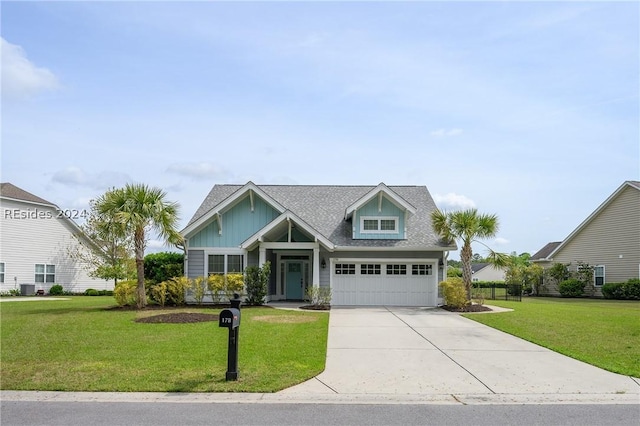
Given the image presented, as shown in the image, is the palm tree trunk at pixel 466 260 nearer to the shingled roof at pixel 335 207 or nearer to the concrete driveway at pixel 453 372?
the shingled roof at pixel 335 207

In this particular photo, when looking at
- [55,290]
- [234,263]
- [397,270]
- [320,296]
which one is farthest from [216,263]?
[55,290]

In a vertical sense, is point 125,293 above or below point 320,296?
above

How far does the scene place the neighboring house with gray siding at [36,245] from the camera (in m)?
33.7

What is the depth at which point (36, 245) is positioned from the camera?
116 feet

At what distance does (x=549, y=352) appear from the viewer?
40.4 ft

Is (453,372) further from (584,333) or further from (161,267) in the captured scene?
(161,267)

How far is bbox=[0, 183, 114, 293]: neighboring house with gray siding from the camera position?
111 feet

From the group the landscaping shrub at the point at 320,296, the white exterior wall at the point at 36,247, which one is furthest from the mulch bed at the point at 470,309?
the white exterior wall at the point at 36,247

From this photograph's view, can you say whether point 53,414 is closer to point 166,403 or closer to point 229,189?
point 166,403

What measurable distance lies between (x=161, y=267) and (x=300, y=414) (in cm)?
1855

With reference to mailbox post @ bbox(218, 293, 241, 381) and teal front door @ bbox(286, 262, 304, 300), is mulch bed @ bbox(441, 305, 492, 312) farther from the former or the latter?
mailbox post @ bbox(218, 293, 241, 381)

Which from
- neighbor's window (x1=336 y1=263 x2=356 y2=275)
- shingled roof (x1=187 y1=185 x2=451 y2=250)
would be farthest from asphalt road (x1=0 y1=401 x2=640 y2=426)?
neighbor's window (x1=336 y1=263 x2=356 y2=275)

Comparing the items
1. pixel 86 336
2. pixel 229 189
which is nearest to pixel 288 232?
pixel 229 189

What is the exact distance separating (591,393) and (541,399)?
37.4 inches
